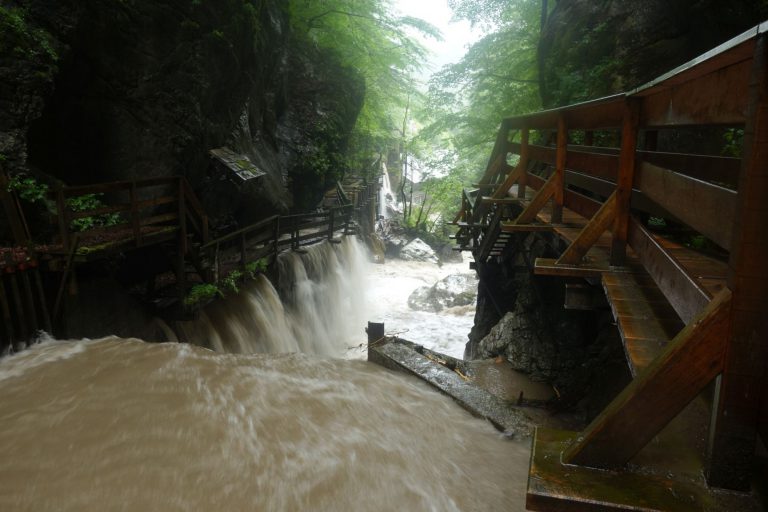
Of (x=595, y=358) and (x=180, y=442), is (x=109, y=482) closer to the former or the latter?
(x=180, y=442)

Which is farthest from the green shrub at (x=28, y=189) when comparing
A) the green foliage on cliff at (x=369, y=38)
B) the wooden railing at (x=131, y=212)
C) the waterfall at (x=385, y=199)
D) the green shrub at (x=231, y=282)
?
the waterfall at (x=385, y=199)

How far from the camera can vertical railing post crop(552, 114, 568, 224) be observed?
231 inches

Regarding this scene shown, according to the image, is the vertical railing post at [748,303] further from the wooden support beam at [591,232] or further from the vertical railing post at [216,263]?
the vertical railing post at [216,263]

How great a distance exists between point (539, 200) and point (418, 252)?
25940 millimetres

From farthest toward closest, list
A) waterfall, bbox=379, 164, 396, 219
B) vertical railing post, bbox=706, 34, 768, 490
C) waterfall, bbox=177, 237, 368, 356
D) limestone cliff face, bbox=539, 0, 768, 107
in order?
1. waterfall, bbox=379, 164, 396, 219
2. limestone cliff face, bbox=539, 0, 768, 107
3. waterfall, bbox=177, 237, 368, 356
4. vertical railing post, bbox=706, 34, 768, 490

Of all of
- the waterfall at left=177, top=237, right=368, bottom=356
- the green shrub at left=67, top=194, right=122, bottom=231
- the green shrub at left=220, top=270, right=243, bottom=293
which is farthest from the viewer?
the waterfall at left=177, top=237, right=368, bottom=356

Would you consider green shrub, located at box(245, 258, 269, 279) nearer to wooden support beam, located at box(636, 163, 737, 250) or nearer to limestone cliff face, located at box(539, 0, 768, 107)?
limestone cliff face, located at box(539, 0, 768, 107)

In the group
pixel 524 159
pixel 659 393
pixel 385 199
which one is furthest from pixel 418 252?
pixel 659 393

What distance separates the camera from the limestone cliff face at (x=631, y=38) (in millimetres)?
10320

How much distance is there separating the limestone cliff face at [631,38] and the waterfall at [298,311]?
9386 mm

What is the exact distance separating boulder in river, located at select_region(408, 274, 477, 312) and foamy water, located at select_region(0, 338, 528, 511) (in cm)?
1508

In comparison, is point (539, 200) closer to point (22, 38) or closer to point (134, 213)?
point (134, 213)

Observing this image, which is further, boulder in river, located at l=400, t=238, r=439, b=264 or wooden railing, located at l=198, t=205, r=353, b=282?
boulder in river, located at l=400, t=238, r=439, b=264

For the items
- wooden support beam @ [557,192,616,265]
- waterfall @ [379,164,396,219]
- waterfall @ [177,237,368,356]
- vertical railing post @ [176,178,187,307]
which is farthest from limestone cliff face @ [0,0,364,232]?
waterfall @ [379,164,396,219]
